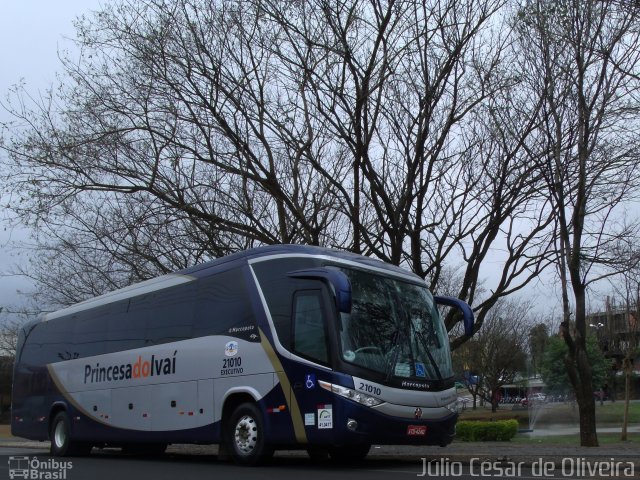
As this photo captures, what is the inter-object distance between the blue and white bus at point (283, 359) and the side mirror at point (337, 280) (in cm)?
2

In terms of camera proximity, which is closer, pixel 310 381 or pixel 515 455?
pixel 310 381

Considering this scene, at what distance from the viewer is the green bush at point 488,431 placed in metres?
29.1

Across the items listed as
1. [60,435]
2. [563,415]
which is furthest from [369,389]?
[563,415]

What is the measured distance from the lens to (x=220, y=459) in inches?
560

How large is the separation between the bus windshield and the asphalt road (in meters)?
1.53

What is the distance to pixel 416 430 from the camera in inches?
488

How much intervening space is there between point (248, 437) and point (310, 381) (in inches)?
71.2

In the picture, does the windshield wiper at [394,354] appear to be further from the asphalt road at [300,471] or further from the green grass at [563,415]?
the green grass at [563,415]

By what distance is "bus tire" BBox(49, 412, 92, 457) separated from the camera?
1886 centimetres

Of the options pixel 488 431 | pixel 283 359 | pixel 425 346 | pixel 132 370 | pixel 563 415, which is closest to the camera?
pixel 283 359

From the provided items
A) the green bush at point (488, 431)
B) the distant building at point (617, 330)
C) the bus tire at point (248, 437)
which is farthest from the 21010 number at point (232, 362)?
the distant building at point (617, 330)

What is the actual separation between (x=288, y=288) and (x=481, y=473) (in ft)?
13.6

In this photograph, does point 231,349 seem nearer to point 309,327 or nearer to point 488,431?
point 309,327

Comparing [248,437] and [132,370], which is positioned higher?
[132,370]
